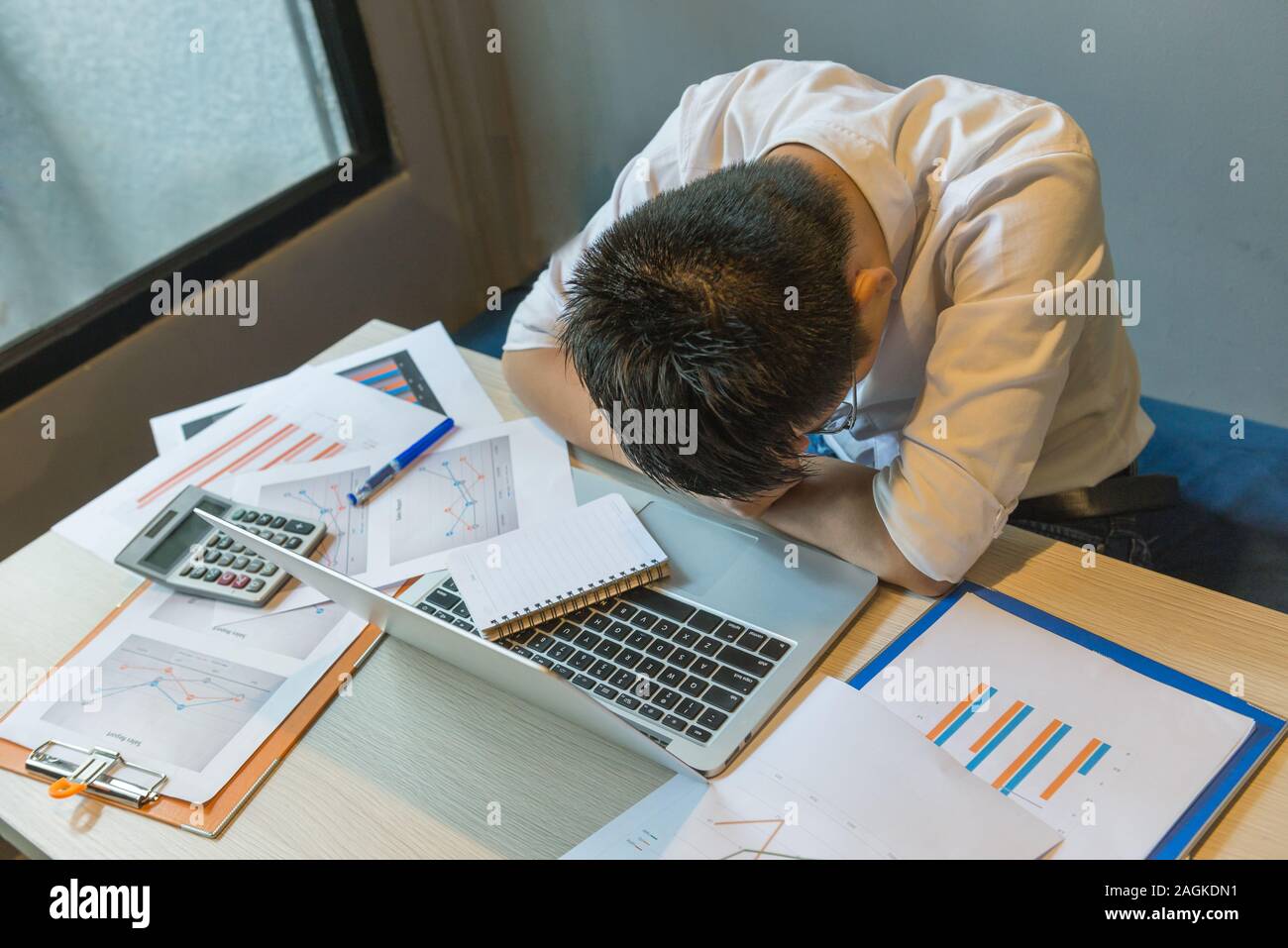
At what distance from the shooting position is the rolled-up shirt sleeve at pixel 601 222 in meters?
1.08

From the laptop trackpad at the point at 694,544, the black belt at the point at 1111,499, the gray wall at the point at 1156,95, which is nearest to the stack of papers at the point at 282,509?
the laptop trackpad at the point at 694,544

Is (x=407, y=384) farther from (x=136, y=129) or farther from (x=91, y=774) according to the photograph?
(x=136, y=129)

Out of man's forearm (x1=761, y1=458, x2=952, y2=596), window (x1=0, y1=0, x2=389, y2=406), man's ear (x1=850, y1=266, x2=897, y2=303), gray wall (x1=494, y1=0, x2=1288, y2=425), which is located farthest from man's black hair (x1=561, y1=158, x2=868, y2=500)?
window (x1=0, y1=0, x2=389, y2=406)

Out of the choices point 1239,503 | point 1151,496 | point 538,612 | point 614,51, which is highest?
point 614,51

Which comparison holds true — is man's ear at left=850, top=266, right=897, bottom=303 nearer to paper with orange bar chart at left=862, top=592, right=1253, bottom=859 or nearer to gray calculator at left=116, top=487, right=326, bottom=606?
paper with orange bar chart at left=862, top=592, right=1253, bottom=859

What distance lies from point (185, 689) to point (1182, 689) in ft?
2.67

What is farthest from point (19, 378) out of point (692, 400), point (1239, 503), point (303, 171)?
Result: point (1239, 503)

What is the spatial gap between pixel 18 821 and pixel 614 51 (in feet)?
5.61

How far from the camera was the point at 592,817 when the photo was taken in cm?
73

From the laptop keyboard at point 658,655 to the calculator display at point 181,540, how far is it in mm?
285

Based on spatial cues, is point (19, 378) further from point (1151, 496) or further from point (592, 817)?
point (1151, 496)

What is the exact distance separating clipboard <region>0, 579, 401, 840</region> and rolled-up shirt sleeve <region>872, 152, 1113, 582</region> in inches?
20.4
